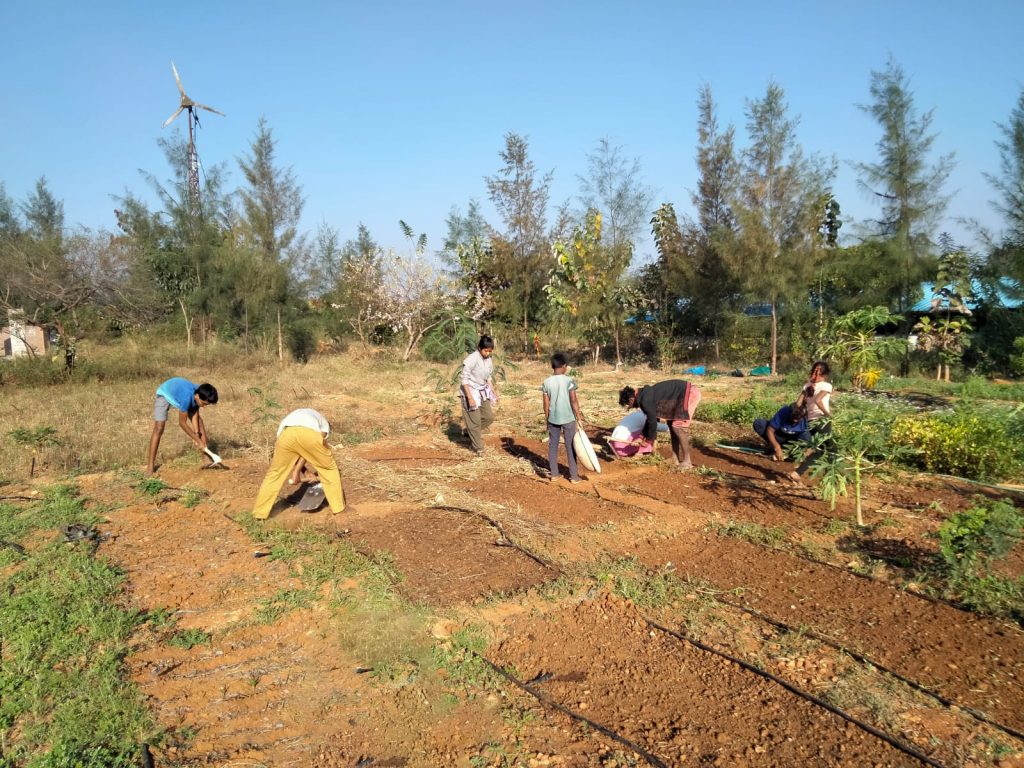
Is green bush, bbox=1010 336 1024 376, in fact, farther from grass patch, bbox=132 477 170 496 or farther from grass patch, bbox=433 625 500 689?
grass patch, bbox=132 477 170 496

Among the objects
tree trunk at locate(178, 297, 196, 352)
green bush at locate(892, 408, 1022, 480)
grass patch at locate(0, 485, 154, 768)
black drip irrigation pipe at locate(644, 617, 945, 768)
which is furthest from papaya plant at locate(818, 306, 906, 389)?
tree trunk at locate(178, 297, 196, 352)

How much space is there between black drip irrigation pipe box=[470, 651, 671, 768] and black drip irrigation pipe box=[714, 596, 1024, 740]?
4.90ft

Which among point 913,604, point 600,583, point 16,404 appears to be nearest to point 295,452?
point 600,583

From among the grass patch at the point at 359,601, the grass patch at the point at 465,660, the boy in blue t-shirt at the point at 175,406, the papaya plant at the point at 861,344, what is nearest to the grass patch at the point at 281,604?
the grass patch at the point at 359,601

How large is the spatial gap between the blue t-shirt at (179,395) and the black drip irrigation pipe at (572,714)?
18.3 feet

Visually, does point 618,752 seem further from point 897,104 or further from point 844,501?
point 897,104

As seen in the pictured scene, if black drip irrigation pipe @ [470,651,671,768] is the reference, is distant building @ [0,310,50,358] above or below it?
above

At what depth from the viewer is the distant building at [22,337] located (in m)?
16.1

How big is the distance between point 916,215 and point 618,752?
54.8ft

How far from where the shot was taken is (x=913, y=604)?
4609 mm

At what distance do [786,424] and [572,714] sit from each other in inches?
216

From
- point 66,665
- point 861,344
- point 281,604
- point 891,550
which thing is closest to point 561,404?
point 891,550

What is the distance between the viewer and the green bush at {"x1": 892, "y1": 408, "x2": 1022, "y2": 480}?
7.26 meters

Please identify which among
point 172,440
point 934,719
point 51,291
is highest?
point 51,291
